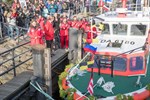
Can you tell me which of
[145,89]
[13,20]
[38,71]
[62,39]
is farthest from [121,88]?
[13,20]

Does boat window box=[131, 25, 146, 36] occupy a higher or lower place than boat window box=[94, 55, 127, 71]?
higher

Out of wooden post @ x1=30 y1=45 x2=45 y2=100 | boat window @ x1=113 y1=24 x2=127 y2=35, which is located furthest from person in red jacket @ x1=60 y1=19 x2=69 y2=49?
wooden post @ x1=30 y1=45 x2=45 y2=100

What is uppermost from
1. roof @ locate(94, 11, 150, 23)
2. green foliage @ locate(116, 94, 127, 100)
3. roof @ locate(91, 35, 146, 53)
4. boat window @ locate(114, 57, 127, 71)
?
roof @ locate(94, 11, 150, 23)

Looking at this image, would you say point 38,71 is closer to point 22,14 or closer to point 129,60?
point 129,60

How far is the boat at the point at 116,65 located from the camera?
818 centimetres

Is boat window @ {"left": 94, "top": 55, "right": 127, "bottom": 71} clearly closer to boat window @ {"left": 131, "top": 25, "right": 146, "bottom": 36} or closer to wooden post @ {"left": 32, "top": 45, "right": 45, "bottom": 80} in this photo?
boat window @ {"left": 131, "top": 25, "right": 146, "bottom": 36}

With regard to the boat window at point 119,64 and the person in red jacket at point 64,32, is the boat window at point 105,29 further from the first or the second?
the person in red jacket at point 64,32

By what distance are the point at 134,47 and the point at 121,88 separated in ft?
5.18

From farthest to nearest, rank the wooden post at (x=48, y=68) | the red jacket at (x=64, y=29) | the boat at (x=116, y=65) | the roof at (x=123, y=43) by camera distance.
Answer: the red jacket at (x=64, y=29) < the roof at (x=123, y=43) < the boat at (x=116, y=65) < the wooden post at (x=48, y=68)

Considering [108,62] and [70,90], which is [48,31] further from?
[70,90]

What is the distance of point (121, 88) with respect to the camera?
327 inches

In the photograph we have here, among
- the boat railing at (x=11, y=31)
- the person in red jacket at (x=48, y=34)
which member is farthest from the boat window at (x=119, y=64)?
the boat railing at (x=11, y=31)

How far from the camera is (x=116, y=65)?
29.0 feet

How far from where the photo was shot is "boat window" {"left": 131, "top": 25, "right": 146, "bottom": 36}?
31.9 feet
